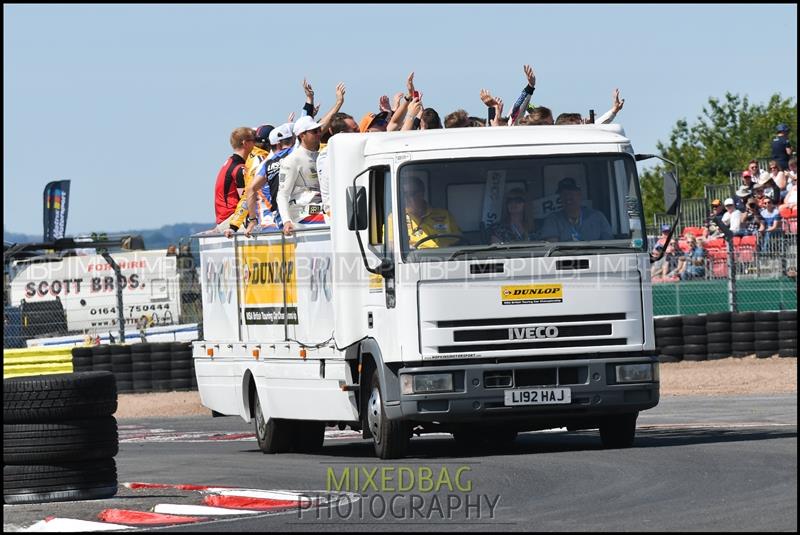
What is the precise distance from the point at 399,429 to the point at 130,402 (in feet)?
45.3

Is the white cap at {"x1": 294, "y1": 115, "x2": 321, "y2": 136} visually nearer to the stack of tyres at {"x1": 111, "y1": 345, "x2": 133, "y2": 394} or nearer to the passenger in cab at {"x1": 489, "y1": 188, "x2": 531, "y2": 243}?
the passenger in cab at {"x1": 489, "y1": 188, "x2": 531, "y2": 243}

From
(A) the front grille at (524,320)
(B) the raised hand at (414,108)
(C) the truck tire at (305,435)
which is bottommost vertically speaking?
(C) the truck tire at (305,435)

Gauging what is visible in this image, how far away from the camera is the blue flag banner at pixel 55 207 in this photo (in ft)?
189

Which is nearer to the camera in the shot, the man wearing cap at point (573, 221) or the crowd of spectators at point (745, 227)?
the man wearing cap at point (573, 221)

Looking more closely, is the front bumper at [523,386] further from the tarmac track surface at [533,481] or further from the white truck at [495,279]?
the tarmac track surface at [533,481]

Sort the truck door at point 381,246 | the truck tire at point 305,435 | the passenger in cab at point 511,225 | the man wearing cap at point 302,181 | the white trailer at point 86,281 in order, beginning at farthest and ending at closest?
the white trailer at point 86,281 < the truck tire at point 305,435 < the man wearing cap at point 302,181 < the truck door at point 381,246 < the passenger in cab at point 511,225

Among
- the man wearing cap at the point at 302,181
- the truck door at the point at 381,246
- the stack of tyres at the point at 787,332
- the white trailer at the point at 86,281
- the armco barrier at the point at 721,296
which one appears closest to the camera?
the truck door at the point at 381,246

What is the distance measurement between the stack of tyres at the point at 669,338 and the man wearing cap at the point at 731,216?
5.26 meters

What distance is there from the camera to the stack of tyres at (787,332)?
24688 mm

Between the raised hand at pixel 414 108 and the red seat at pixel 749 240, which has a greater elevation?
the raised hand at pixel 414 108

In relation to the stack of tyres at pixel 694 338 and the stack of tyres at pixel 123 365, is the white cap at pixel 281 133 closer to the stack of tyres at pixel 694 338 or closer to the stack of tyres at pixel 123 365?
the stack of tyres at pixel 694 338

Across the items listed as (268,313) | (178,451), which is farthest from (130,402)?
(268,313)

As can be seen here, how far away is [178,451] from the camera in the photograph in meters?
17.2

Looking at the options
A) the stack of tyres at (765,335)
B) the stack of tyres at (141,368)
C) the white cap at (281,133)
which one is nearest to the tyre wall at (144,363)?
the stack of tyres at (141,368)
